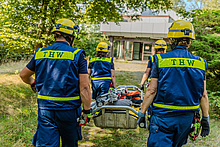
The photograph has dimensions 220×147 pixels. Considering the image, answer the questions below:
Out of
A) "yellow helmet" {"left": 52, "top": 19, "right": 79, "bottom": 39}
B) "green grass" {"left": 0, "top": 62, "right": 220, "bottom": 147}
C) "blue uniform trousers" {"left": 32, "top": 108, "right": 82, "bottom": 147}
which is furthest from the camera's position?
"green grass" {"left": 0, "top": 62, "right": 220, "bottom": 147}

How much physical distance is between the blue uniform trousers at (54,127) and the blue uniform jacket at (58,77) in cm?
8

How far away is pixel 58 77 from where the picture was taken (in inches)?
97.1

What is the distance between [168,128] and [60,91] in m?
1.42

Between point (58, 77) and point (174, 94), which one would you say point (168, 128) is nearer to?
point (174, 94)

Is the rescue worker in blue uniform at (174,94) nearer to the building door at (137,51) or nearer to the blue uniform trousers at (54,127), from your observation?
the blue uniform trousers at (54,127)

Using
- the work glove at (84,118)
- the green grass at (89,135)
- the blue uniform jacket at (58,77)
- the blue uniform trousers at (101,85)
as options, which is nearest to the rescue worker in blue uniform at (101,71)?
the blue uniform trousers at (101,85)

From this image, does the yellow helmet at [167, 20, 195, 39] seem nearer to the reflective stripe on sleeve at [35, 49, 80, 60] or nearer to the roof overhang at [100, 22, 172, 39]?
the reflective stripe on sleeve at [35, 49, 80, 60]

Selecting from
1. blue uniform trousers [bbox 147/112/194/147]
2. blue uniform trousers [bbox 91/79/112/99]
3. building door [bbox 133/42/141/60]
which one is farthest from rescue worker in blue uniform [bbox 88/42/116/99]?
building door [bbox 133/42/141/60]

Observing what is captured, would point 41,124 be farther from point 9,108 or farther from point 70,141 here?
point 9,108

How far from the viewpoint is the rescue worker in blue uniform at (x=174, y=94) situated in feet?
7.50

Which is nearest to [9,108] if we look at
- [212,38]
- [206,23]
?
[212,38]

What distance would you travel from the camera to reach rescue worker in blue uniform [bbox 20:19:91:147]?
245cm

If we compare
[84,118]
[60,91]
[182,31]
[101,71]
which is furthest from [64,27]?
[101,71]

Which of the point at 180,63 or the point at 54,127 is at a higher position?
the point at 180,63
